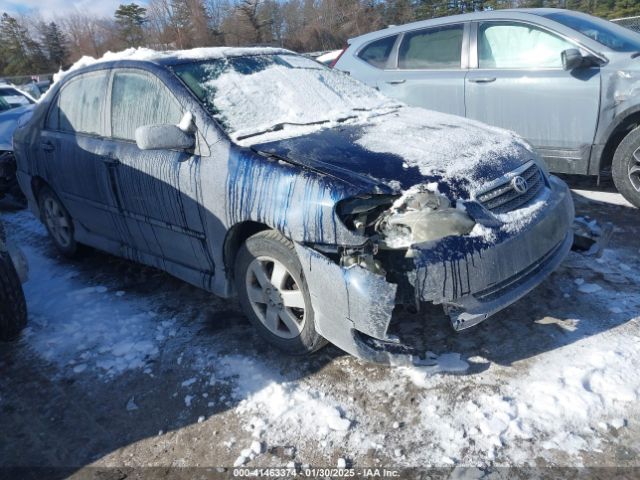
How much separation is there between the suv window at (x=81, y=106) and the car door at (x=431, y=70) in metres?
3.25

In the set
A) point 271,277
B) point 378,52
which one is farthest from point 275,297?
point 378,52

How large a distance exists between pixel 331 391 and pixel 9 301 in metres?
2.21

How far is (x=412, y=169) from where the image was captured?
268 cm

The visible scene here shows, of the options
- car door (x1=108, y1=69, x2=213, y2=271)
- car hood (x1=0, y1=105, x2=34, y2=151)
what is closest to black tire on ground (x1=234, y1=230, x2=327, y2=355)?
car door (x1=108, y1=69, x2=213, y2=271)

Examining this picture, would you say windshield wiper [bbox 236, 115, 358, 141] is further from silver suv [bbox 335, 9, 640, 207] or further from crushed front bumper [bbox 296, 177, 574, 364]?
silver suv [bbox 335, 9, 640, 207]

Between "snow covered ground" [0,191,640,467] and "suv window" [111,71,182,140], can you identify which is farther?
"suv window" [111,71,182,140]

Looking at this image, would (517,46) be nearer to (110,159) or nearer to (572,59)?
(572,59)

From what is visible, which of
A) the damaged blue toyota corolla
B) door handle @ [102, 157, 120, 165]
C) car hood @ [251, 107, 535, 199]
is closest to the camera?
the damaged blue toyota corolla

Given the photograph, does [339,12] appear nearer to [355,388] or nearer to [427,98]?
[427,98]

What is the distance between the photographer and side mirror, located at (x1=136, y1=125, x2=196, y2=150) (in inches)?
120

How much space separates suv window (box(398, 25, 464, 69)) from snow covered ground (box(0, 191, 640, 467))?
2867 millimetres

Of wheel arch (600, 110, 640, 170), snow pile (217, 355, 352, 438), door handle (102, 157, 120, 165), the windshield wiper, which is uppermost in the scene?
the windshield wiper

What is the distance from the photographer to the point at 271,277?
2951mm

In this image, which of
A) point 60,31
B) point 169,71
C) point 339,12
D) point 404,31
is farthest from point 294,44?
point 169,71
